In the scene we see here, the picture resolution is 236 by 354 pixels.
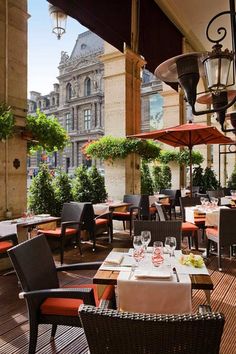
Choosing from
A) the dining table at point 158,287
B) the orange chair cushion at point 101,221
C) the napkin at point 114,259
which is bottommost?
the orange chair cushion at point 101,221

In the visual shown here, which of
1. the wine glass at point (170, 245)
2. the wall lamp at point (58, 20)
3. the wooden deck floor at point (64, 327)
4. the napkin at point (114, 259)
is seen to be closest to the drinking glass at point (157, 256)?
the wine glass at point (170, 245)

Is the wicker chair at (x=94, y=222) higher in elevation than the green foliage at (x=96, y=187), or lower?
lower

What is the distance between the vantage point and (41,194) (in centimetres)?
548

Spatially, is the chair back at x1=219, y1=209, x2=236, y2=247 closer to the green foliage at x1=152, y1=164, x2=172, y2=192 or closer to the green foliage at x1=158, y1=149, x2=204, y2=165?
the green foliage at x1=158, y1=149, x2=204, y2=165

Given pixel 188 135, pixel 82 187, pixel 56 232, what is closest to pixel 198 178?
pixel 188 135

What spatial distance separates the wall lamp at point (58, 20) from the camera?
5.64 m

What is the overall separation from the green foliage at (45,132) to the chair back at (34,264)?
8.18 feet

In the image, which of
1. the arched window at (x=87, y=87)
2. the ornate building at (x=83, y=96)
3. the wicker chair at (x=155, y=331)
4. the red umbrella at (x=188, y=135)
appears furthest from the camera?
the arched window at (x=87, y=87)

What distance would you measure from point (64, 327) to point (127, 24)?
20.2 feet

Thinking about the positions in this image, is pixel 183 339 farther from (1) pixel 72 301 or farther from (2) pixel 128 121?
(2) pixel 128 121

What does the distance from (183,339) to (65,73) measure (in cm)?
3820

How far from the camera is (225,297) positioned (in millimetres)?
3270

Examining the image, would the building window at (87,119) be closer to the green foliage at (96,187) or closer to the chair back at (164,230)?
the green foliage at (96,187)

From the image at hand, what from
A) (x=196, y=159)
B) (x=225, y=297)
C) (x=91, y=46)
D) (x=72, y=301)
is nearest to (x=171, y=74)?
A: (x=72, y=301)
